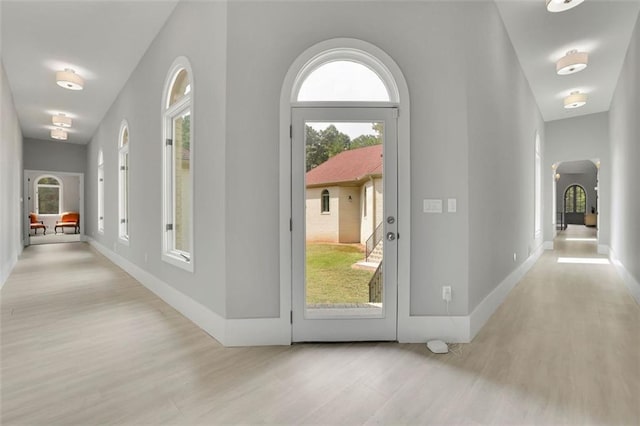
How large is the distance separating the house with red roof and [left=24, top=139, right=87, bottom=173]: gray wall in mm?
11013

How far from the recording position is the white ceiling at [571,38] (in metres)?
3.79

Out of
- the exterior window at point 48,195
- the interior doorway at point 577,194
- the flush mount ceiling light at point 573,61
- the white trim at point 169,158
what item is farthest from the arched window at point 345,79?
the interior doorway at point 577,194

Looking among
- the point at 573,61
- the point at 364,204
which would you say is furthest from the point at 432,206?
the point at 573,61

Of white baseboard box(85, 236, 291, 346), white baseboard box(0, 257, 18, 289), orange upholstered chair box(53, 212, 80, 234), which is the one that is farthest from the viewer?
orange upholstered chair box(53, 212, 80, 234)

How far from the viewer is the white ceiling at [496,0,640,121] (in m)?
3.79

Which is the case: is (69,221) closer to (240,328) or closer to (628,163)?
(240,328)

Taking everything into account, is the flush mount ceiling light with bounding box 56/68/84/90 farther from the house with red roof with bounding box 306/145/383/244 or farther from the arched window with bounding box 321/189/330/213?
the arched window with bounding box 321/189/330/213

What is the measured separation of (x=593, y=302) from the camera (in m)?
4.03

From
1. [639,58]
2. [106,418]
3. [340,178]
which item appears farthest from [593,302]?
[106,418]

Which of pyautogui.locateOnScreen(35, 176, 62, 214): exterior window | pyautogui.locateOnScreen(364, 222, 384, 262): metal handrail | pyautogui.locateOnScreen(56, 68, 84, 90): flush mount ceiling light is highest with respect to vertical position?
pyautogui.locateOnScreen(56, 68, 84, 90): flush mount ceiling light

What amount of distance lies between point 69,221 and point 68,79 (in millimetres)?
9963

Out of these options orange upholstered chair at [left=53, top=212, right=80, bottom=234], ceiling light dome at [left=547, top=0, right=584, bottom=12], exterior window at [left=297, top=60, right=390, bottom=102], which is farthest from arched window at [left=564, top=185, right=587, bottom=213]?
orange upholstered chair at [left=53, top=212, right=80, bottom=234]

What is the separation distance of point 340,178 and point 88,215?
10.3 m

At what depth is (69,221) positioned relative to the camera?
1298 cm
